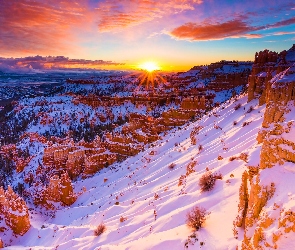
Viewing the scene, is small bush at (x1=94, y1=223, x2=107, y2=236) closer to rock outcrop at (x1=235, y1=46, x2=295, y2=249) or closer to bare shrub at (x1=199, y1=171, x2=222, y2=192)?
bare shrub at (x1=199, y1=171, x2=222, y2=192)

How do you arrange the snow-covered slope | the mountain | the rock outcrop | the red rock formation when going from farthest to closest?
Answer: the red rock formation, the snow-covered slope, the mountain, the rock outcrop

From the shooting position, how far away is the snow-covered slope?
456 inches

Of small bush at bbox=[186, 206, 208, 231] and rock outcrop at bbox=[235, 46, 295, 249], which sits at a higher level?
rock outcrop at bbox=[235, 46, 295, 249]

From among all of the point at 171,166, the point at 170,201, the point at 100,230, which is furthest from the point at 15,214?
the point at 170,201

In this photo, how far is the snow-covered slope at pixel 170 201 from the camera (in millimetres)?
11570

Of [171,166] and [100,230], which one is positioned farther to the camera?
[171,166]

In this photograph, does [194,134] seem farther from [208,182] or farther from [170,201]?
[208,182]

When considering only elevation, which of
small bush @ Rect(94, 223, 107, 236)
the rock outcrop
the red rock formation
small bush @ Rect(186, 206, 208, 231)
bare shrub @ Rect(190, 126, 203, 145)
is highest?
the rock outcrop

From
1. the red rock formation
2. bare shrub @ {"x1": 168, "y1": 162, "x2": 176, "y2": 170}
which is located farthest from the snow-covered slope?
the red rock formation

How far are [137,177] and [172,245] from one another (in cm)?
1544

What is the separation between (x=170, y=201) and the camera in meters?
15.3

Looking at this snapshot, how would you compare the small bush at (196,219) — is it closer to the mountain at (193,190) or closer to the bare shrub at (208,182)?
the mountain at (193,190)

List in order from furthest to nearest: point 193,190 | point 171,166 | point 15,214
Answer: point 15,214 < point 171,166 < point 193,190

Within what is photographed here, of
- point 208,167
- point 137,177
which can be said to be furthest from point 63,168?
point 208,167
